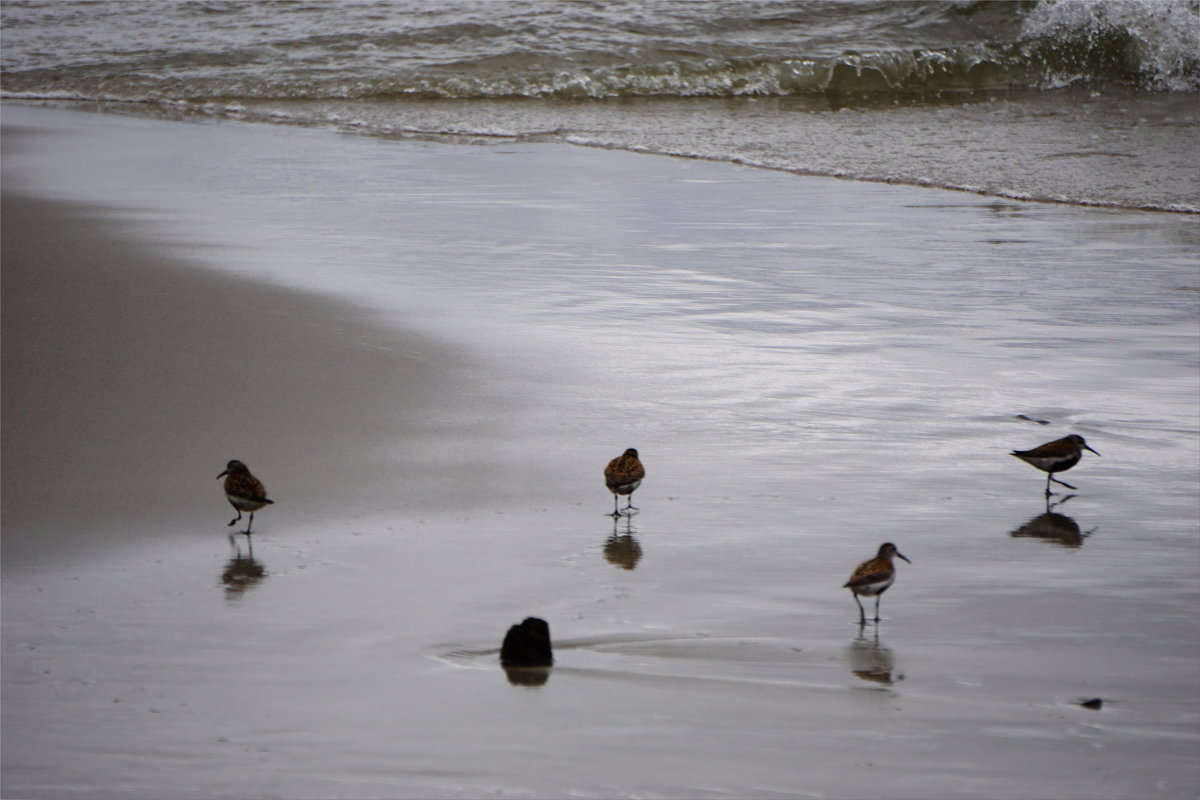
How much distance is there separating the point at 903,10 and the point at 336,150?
1336 centimetres

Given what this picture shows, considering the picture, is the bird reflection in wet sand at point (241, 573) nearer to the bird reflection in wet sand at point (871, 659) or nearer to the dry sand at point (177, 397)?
the dry sand at point (177, 397)

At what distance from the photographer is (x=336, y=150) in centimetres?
1380

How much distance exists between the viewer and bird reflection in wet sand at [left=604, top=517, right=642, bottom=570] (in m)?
4.24

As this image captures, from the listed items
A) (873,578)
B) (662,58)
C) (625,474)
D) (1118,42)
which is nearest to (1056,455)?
(873,578)

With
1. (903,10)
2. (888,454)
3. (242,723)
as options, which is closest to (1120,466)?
(888,454)

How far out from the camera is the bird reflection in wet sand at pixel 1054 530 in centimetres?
452

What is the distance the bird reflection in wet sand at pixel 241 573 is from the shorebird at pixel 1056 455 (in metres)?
2.68

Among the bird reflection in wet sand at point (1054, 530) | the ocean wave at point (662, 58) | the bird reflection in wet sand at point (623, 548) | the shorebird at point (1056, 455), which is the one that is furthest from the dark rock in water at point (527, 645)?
the ocean wave at point (662, 58)

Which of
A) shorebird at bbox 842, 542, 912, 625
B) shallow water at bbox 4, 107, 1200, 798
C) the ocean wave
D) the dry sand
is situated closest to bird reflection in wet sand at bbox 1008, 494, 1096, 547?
shallow water at bbox 4, 107, 1200, 798

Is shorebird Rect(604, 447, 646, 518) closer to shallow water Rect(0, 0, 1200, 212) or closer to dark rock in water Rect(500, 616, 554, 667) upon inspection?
dark rock in water Rect(500, 616, 554, 667)

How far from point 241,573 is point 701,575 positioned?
1388 millimetres

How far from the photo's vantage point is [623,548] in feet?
14.3

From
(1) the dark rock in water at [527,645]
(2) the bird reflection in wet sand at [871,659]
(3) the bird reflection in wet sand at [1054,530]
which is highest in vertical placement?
(3) the bird reflection in wet sand at [1054,530]

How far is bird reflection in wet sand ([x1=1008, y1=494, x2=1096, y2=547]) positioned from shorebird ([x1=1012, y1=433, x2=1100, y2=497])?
0.20 metres
